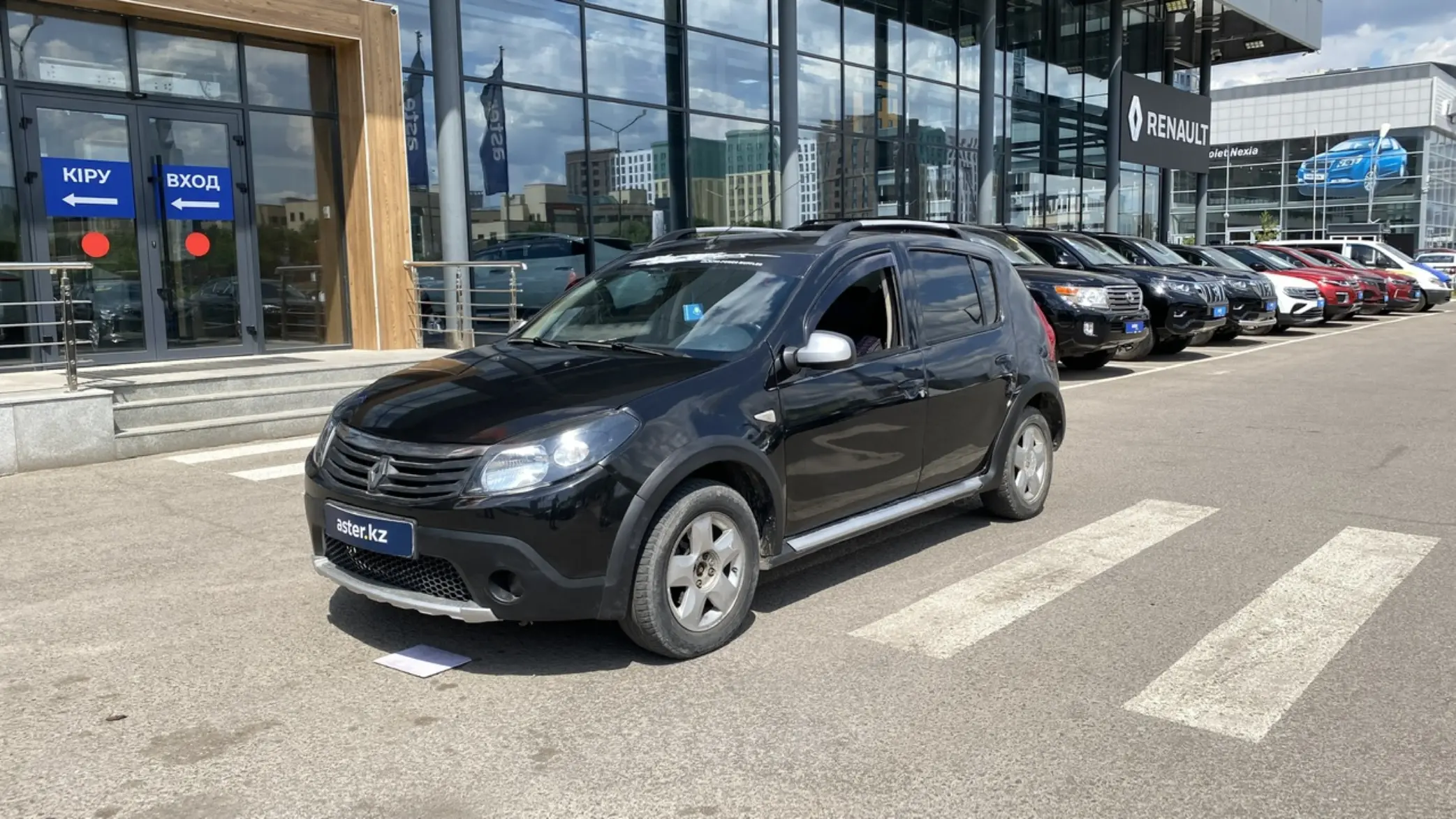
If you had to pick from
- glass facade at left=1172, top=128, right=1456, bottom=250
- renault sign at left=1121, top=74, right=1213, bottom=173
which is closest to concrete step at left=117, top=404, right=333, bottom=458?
renault sign at left=1121, top=74, right=1213, bottom=173

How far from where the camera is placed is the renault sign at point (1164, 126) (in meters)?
29.4

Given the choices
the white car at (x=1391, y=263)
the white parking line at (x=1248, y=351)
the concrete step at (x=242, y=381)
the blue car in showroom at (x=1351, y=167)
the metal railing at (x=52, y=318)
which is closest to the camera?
the metal railing at (x=52, y=318)

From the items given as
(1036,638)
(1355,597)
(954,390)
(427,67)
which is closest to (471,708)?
(1036,638)

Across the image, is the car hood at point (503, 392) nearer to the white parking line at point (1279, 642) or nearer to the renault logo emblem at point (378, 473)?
the renault logo emblem at point (378, 473)

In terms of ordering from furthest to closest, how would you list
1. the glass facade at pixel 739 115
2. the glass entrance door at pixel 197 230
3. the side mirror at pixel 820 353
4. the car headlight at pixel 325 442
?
the glass facade at pixel 739 115 → the glass entrance door at pixel 197 230 → the side mirror at pixel 820 353 → the car headlight at pixel 325 442

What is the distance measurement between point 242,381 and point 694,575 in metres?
7.47

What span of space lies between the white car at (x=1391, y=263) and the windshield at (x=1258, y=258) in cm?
550

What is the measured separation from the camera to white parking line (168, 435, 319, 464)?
8945mm

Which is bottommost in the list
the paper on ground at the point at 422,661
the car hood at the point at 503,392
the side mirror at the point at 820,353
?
the paper on ground at the point at 422,661

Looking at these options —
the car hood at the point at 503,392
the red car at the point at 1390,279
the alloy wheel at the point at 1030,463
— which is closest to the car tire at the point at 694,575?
the car hood at the point at 503,392

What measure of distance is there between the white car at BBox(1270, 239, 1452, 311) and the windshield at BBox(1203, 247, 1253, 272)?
8.35m

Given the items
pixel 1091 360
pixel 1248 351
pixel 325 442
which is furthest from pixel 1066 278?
pixel 325 442

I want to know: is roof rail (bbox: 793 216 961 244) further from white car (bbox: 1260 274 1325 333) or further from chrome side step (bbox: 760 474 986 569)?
white car (bbox: 1260 274 1325 333)

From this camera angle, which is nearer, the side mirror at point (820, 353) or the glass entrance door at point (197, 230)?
the side mirror at point (820, 353)
